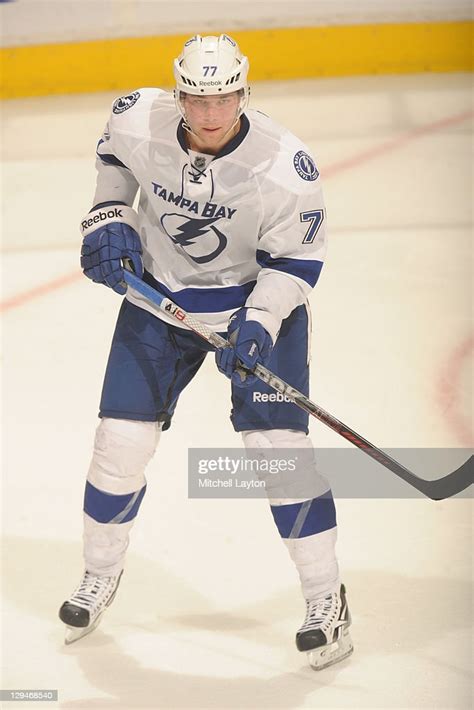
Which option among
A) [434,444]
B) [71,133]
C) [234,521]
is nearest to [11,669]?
[234,521]

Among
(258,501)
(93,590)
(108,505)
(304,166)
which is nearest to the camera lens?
(304,166)

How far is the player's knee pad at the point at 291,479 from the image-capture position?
2559mm

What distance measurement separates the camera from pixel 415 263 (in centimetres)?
455

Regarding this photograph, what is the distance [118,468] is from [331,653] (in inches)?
24.7

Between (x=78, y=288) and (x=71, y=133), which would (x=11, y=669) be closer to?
(x=78, y=288)

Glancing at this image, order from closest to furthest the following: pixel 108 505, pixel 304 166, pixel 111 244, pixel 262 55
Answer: pixel 304 166 < pixel 111 244 < pixel 108 505 < pixel 262 55

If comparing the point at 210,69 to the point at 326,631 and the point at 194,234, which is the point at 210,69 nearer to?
the point at 194,234

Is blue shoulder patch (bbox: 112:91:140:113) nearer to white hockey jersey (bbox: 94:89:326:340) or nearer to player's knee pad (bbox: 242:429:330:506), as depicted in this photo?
white hockey jersey (bbox: 94:89:326:340)

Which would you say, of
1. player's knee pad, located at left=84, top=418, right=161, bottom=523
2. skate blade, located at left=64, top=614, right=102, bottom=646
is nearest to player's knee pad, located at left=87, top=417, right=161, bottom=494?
player's knee pad, located at left=84, top=418, right=161, bottom=523

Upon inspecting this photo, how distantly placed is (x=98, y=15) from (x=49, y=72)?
38cm

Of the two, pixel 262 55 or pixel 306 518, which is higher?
pixel 262 55

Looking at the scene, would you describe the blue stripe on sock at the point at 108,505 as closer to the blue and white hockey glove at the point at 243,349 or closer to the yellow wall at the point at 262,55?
the blue and white hockey glove at the point at 243,349

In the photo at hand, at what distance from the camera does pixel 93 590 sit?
275 cm

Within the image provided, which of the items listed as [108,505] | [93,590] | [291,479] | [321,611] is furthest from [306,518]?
[93,590]
